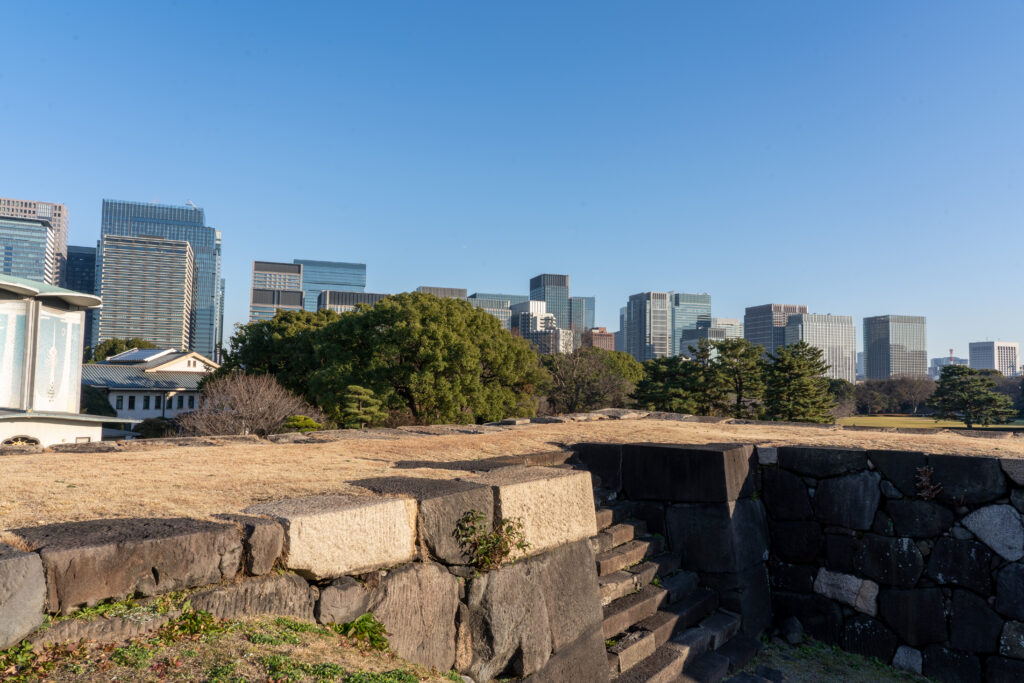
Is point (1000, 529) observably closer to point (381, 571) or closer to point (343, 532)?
point (381, 571)

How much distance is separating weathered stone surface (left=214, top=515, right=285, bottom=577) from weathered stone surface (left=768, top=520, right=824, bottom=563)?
4.98 m

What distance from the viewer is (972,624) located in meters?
5.12

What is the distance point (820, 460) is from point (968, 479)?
1134 millimetres

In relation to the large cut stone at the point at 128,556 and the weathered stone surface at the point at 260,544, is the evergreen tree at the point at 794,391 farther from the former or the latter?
the large cut stone at the point at 128,556


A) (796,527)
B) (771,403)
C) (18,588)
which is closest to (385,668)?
(18,588)

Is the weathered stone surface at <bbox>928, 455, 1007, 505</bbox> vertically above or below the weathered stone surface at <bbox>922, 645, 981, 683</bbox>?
above

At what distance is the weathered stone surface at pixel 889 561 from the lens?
541cm

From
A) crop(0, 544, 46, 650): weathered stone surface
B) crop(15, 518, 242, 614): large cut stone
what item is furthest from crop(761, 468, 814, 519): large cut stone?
crop(0, 544, 46, 650): weathered stone surface

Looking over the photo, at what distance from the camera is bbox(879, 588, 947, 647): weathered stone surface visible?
5.26 metres

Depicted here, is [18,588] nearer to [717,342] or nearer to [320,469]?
[320,469]

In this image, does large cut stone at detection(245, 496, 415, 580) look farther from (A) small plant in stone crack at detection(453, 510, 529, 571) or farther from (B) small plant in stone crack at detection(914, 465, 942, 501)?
(B) small plant in stone crack at detection(914, 465, 942, 501)

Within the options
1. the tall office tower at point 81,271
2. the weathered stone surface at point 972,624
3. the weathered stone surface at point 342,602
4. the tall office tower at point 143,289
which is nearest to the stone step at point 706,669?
the weathered stone surface at point 972,624

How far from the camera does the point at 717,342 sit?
2739 cm

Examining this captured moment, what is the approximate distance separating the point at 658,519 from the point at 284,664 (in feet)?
13.9
